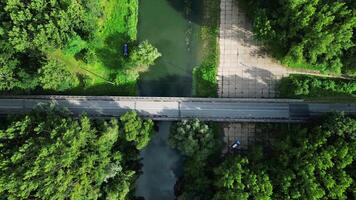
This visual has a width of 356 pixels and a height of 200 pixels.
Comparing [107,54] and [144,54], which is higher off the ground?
[107,54]

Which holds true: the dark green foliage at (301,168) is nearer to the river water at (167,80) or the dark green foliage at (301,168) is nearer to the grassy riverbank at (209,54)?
the river water at (167,80)

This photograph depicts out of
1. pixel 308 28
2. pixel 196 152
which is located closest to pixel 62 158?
pixel 196 152

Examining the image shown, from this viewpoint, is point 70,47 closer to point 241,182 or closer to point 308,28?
point 241,182

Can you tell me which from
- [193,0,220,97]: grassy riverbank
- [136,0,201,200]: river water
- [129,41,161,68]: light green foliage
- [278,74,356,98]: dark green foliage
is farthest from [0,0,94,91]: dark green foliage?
[278,74,356,98]: dark green foliage

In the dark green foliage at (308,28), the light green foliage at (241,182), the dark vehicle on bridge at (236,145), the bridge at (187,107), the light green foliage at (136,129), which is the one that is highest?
the dark green foliage at (308,28)

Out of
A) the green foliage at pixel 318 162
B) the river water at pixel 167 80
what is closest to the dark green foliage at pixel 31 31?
the river water at pixel 167 80

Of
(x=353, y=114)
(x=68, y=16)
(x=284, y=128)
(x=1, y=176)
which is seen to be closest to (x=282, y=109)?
(x=284, y=128)

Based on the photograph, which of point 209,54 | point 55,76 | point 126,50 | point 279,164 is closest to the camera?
point 279,164
